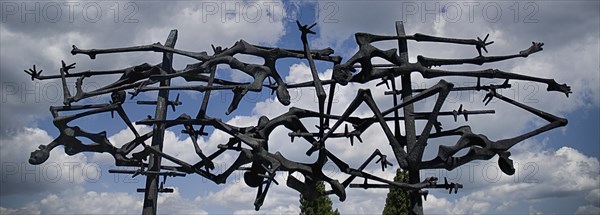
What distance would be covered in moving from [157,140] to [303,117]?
265cm

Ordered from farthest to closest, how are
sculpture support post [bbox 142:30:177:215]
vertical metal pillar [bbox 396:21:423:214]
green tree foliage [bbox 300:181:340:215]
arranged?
green tree foliage [bbox 300:181:340:215], sculpture support post [bbox 142:30:177:215], vertical metal pillar [bbox 396:21:423:214]

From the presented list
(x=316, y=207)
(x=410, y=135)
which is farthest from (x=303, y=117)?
(x=316, y=207)

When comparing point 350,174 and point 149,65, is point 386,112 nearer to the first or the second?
point 350,174

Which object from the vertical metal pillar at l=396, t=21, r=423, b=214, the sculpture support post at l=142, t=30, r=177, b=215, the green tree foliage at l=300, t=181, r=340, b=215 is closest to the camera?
the vertical metal pillar at l=396, t=21, r=423, b=214

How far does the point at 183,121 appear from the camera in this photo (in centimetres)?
1062

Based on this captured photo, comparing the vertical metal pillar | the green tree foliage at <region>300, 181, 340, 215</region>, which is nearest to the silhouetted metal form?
the vertical metal pillar

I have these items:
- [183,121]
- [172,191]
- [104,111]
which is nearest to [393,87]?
[183,121]

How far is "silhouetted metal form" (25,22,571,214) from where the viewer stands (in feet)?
32.6

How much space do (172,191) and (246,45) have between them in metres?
2.91

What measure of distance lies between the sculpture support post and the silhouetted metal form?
0.7 inches

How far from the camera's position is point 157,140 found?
36.8ft

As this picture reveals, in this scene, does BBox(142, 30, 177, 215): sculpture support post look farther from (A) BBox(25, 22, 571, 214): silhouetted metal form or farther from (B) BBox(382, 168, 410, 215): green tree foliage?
(B) BBox(382, 168, 410, 215): green tree foliage

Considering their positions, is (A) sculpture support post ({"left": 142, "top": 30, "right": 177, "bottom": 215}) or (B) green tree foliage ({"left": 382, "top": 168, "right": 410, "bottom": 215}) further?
(B) green tree foliage ({"left": 382, "top": 168, "right": 410, "bottom": 215})

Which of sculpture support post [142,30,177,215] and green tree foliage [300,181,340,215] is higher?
sculpture support post [142,30,177,215]
